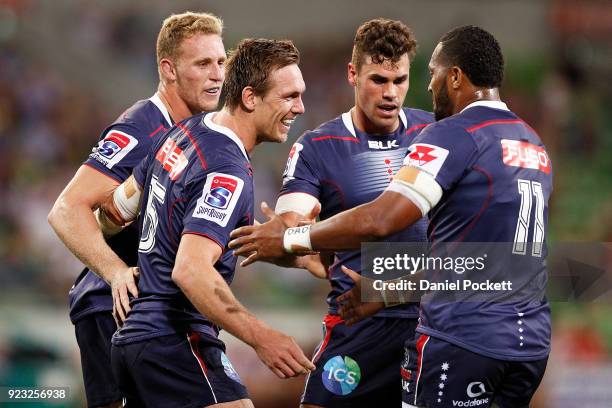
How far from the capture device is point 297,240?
4.88 meters

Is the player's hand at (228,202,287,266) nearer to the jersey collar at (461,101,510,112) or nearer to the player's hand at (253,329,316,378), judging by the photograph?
the player's hand at (253,329,316,378)

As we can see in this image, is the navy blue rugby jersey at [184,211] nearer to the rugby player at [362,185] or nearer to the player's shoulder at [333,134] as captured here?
the rugby player at [362,185]

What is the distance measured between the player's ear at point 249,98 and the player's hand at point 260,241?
65 cm

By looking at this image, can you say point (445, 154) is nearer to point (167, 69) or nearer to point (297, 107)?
point (297, 107)

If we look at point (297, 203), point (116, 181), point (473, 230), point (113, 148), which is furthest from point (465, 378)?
point (113, 148)

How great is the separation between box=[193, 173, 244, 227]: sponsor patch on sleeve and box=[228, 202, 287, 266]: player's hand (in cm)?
16

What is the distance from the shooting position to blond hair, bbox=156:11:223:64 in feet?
21.3

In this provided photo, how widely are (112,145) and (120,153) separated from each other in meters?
0.08

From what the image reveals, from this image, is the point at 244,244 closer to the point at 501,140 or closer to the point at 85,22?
the point at 501,140

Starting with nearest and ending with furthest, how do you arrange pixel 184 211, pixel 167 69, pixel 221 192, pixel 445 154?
pixel 445 154 → pixel 221 192 → pixel 184 211 → pixel 167 69

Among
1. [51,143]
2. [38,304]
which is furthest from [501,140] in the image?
[51,143]

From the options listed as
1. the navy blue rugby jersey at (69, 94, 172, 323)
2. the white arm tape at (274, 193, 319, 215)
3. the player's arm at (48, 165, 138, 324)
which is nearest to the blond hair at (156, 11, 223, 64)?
the navy blue rugby jersey at (69, 94, 172, 323)

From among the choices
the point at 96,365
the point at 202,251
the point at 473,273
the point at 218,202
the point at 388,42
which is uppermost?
the point at 388,42

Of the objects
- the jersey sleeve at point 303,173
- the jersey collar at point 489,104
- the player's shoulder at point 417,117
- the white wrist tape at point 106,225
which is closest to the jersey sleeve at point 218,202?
the jersey sleeve at point 303,173
